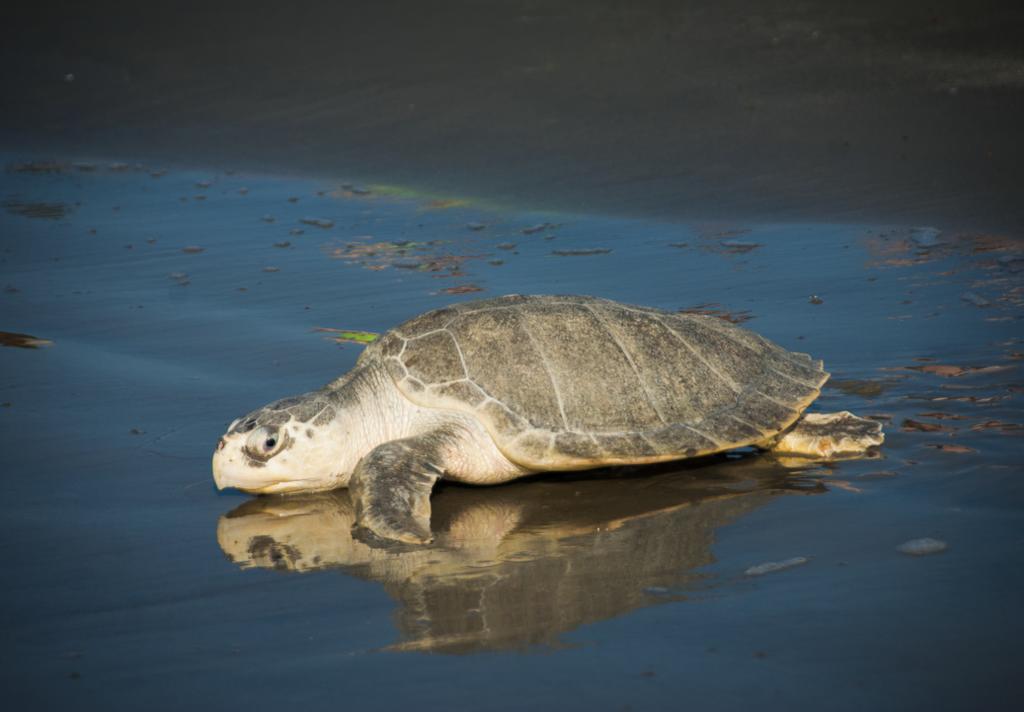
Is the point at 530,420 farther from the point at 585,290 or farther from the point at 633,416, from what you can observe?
the point at 585,290

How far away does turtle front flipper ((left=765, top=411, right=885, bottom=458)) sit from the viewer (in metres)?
4.29

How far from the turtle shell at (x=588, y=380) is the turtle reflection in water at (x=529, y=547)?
189mm

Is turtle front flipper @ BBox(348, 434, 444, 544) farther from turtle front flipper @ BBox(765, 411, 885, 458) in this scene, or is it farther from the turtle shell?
turtle front flipper @ BBox(765, 411, 885, 458)

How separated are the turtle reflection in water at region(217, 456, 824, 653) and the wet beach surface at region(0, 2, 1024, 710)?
2 cm

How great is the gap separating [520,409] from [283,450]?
0.94m

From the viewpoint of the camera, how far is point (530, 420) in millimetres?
4227

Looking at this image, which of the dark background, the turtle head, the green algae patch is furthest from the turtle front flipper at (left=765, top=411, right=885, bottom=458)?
the dark background

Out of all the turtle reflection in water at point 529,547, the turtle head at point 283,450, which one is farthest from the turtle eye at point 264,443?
the turtle reflection in water at point 529,547

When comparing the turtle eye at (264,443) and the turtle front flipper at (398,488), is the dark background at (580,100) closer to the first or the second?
the turtle front flipper at (398,488)

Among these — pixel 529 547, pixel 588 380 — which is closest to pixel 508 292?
pixel 588 380

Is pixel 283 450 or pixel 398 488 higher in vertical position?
→ pixel 283 450

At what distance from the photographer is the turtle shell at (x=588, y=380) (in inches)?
166

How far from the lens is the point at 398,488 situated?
3.99 metres

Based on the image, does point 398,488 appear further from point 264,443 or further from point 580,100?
point 580,100
